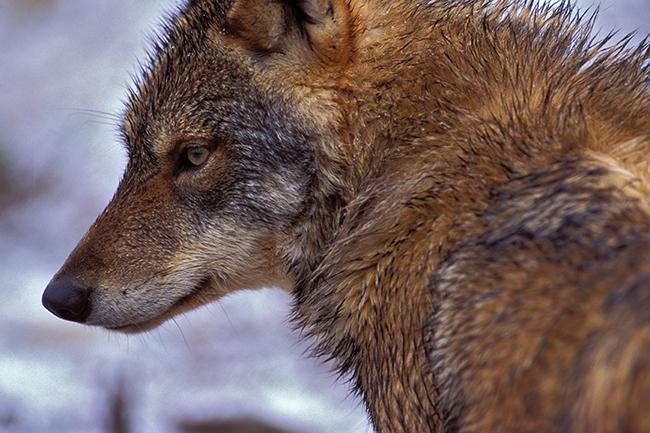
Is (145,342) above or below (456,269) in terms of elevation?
below

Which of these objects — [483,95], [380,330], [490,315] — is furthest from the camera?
[483,95]

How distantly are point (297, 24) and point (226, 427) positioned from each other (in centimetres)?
291

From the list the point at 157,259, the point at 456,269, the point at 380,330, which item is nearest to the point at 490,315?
the point at 456,269

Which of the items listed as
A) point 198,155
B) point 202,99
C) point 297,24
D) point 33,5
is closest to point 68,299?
point 198,155

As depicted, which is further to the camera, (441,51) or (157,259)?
(157,259)

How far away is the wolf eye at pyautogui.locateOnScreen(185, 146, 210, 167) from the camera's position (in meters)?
3.56

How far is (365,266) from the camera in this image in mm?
3123

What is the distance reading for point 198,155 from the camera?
3566mm

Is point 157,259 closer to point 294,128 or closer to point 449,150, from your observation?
point 294,128

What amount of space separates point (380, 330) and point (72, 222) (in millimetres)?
4685

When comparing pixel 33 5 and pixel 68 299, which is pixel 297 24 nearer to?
pixel 68 299

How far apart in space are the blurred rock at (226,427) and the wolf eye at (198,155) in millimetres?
2401

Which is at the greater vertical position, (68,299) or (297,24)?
(297,24)

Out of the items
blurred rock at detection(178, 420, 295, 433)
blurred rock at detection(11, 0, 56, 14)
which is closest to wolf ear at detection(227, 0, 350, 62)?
blurred rock at detection(178, 420, 295, 433)
